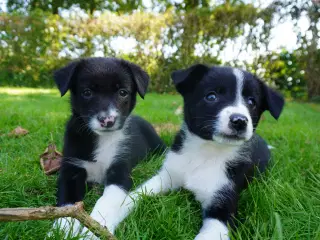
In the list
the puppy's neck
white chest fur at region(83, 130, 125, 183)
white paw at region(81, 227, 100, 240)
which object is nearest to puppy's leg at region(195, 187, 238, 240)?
the puppy's neck

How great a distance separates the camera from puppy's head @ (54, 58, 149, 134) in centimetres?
298

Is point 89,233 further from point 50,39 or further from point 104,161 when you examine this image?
point 50,39

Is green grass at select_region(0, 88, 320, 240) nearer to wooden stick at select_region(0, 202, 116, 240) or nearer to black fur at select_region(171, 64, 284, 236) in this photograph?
black fur at select_region(171, 64, 284, 236)

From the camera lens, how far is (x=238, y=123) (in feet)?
8.24

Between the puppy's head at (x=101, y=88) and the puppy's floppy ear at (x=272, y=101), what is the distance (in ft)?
3.67

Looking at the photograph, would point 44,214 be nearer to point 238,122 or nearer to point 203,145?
point 238,122

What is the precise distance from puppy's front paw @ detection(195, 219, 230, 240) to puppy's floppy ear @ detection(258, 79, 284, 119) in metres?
1.04

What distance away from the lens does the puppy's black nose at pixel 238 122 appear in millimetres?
2495

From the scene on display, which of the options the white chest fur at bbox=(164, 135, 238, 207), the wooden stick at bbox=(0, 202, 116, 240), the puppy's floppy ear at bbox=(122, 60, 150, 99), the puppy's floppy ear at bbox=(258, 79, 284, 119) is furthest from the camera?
the puppy's floppy ear at bbox=(122, 60, 150, 99)

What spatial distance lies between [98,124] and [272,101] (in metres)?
1.50

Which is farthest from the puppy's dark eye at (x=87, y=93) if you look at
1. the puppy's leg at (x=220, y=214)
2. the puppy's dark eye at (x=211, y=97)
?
the puppy's leg at (x=220, y=214)

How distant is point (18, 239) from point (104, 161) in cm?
122

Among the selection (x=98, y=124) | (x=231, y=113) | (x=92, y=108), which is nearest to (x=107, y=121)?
(x=98, y=124)

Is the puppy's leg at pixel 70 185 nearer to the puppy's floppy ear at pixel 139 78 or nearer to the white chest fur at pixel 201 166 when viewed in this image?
the white chest fur at pixel 201 166
